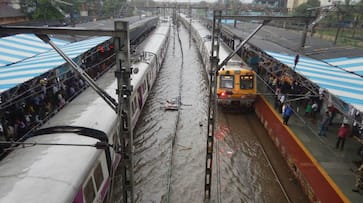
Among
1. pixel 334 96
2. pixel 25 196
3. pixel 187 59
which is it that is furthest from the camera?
pixel 187 59

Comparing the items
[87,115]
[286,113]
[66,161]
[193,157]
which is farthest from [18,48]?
[286,113]

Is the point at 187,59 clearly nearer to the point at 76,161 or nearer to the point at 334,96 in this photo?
the point at 334,96

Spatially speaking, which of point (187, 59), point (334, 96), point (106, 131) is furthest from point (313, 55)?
point (187, 59)

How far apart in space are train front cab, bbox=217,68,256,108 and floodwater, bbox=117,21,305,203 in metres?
0.95

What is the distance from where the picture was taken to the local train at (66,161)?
508 cm

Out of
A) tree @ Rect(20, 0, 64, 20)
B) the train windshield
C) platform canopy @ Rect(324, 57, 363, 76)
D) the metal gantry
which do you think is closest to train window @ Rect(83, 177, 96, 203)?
the metal gantry

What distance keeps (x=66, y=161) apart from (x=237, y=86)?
1135 centimetres

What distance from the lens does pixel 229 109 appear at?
16703 millimetres

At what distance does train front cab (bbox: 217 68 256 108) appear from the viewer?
15664 millimetres

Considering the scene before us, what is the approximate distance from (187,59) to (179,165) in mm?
22136

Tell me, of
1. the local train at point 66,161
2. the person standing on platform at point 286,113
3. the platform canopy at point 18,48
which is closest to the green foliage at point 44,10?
the platform canopy at point 18,48

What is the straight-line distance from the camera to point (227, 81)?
16.0 metres

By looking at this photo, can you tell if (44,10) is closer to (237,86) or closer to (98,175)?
(237,86)

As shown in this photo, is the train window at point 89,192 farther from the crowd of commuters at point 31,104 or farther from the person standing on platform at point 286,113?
the person standing on platform at point 286,113
